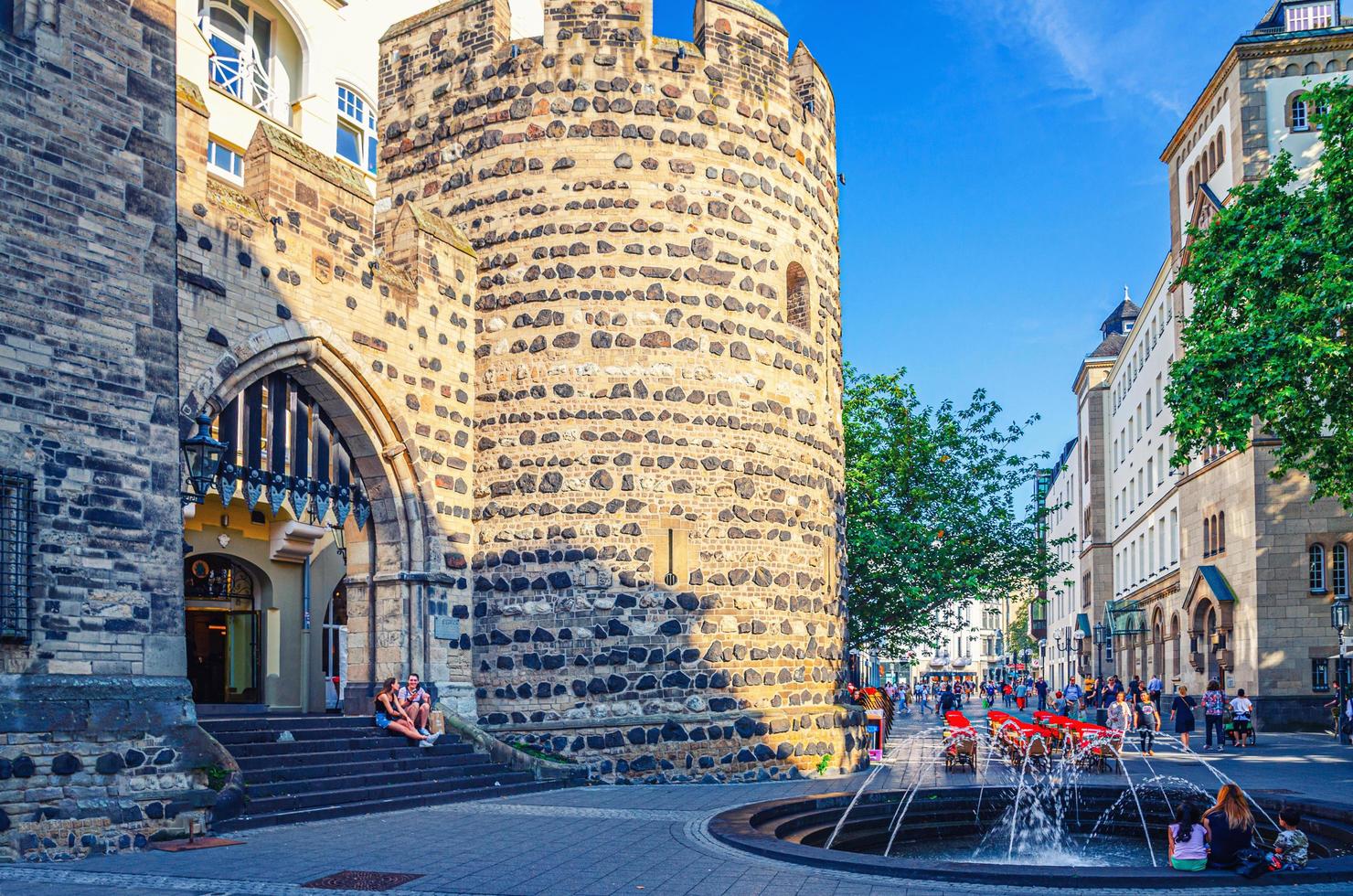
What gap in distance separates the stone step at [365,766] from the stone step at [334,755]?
0.01m

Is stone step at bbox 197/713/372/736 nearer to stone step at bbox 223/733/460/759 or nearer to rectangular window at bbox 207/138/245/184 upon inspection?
stone step at bbox 223/733/460/759

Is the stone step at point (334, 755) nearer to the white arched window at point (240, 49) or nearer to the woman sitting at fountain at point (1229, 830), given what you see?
the woman sitting at fountain at point (1229, 830)

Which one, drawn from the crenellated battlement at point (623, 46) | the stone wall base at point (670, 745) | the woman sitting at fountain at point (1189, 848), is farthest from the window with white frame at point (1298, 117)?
the woman sitting at fountain at point (1189, 848)

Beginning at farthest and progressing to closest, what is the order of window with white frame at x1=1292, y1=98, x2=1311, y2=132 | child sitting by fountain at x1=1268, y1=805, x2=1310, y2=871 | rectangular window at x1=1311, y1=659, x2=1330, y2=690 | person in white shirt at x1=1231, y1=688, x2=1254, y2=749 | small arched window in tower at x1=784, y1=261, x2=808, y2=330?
1. window with white frame at x1=1292, y1=98, x2=1311, y2=132
2. rectangular window at x1=1311, y1=659, x2=1330, y2=690
3. person in white shirt at x1=1231, y1=688, x2=1254, y2=749
4. small arched window in tower at x1=784, y1=261, x2=808, y2=330
5. child sitting by fountain at x1=1268, y1=805, x2=1310, y2=871

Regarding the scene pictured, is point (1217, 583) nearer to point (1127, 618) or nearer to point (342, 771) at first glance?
point (1127, 618)

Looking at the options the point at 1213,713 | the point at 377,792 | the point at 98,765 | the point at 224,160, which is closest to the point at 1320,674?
the point at 1213,713

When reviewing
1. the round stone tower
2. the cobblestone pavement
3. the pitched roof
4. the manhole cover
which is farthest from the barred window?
the pitched roof

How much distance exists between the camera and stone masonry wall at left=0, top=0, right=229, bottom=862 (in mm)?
10359

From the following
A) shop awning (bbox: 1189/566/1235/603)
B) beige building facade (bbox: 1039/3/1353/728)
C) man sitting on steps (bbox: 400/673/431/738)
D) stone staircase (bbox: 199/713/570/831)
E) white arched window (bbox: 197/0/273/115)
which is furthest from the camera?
shop awning (bbox: 1189/566/1235/603)

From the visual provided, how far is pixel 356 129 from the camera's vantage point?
30578 millimetres

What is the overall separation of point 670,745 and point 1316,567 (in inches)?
861

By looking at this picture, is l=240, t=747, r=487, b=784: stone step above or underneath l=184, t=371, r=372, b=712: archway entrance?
underneath

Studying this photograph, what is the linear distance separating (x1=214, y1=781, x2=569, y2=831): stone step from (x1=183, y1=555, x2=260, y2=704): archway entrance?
8.93 m

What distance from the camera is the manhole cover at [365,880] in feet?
28.0
